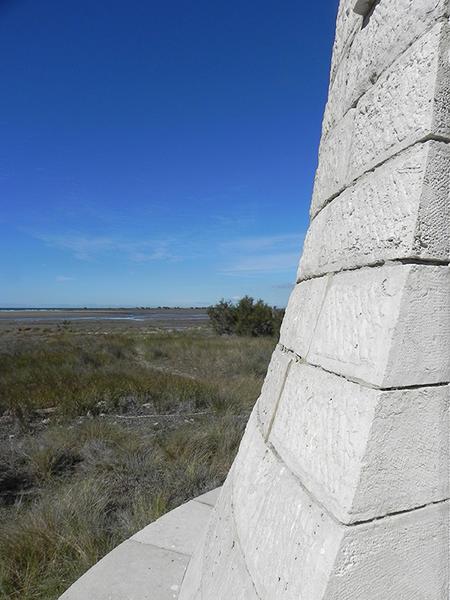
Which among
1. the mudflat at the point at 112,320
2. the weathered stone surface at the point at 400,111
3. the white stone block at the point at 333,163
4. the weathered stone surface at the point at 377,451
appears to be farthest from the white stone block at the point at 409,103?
the mudflat at the point at 112,320

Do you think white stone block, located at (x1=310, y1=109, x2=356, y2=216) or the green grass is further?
the green grass

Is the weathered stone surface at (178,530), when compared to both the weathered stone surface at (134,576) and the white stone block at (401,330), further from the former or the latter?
the white stone block at (401,330)

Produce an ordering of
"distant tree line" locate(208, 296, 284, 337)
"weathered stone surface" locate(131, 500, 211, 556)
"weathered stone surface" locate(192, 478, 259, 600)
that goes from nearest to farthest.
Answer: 1. "weathered stone surface" locate(192, 478, 259, 600)
2. "weathered stone surface" locate(131, 500, 211, 556)
3. "distant tree line" locate(208, 296, 284, 337)

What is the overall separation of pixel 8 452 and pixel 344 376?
201 inches

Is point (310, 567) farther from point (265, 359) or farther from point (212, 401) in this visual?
point (265, 359)

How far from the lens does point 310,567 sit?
1107mm

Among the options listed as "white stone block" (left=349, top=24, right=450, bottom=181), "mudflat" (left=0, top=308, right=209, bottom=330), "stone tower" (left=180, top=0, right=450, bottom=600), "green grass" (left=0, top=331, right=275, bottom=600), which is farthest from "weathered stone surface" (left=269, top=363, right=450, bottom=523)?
"mudflat" (left=0, top=308, right=209, bottom=330)

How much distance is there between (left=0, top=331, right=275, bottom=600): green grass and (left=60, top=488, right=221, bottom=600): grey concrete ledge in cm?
73

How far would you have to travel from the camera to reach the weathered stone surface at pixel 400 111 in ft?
3.79

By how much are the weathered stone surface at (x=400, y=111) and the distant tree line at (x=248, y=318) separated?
17.5 metres

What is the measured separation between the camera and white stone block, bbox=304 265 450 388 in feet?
3.65

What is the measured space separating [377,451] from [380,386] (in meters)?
0.16

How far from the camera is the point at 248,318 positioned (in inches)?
777

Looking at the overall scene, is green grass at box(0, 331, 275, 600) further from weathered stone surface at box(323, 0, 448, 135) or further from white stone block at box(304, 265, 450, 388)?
weathered stone surface at box(323, 0, 448, 135)
